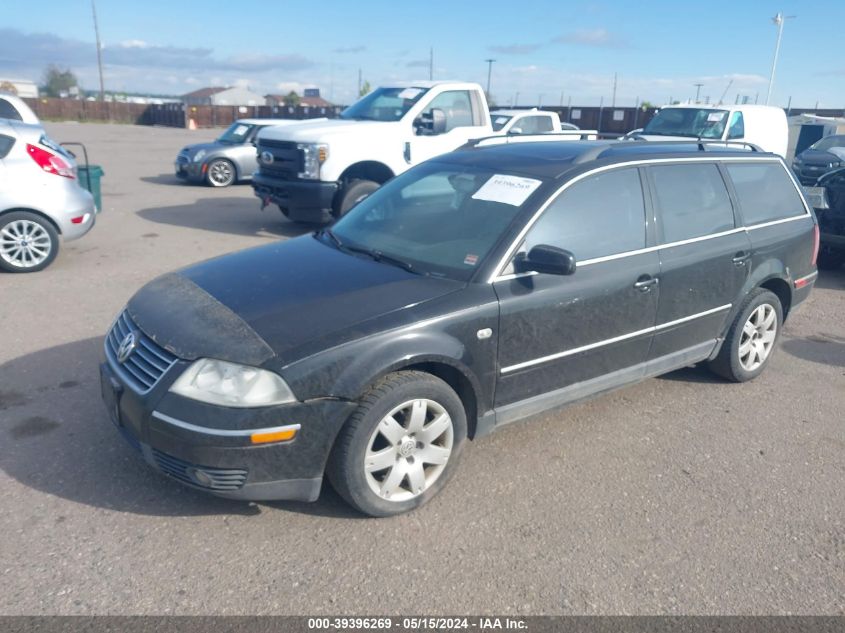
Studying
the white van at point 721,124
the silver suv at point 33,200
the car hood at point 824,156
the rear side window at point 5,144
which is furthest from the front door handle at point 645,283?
the car hood at point 824,156

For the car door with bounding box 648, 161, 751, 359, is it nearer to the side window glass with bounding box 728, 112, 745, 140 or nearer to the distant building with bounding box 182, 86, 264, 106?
the side window glass with bounding box 728, 112, 745, 140

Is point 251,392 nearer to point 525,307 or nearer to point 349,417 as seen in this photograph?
point 349,417

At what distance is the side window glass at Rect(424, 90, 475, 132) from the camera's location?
33.9ft

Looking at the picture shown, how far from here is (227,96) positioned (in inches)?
4341

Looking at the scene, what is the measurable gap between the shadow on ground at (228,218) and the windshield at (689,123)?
8.09 meters

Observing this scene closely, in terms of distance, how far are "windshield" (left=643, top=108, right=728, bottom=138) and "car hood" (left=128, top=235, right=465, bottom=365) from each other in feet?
40.2

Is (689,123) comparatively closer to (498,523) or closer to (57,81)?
(498,523)

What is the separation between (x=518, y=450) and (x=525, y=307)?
3.07 feet

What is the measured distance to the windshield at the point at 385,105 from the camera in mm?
10266

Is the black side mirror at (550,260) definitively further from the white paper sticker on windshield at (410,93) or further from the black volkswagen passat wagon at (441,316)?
the white paper sticker on windshield at (410,93)

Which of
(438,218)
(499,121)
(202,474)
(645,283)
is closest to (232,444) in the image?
(202,474)

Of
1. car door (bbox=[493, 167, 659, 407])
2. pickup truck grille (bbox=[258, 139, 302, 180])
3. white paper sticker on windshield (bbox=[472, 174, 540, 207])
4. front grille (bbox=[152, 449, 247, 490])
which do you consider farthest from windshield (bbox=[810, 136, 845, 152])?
front grille (bbox=[152, 449, 247, 490])

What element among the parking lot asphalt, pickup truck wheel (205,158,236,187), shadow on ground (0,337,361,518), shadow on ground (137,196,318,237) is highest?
pickup truck wheel (205,158,236,187)

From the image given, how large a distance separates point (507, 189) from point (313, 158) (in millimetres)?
5777
